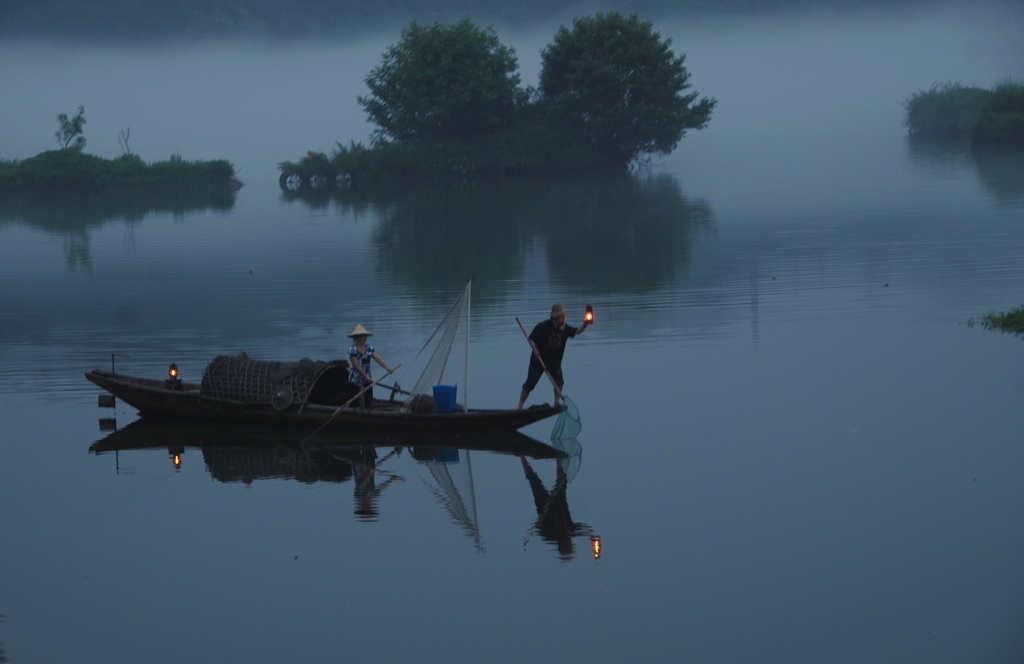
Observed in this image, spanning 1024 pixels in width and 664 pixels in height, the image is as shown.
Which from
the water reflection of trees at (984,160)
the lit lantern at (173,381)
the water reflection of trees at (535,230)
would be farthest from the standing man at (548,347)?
the water reflection of trees at (984,160)

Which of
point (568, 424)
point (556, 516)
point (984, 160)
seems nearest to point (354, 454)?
point (568, 424)

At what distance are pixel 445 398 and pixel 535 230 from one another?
2637 cm

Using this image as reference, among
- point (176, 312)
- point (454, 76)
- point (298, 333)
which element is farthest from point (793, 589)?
point (454, 76)

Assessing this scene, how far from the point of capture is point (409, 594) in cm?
1134

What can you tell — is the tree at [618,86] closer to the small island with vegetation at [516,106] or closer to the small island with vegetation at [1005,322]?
the small island with vegetation at [516,106]

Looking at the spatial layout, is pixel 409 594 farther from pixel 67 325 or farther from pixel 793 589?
pixel 67 325

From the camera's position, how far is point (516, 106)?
2864 inches

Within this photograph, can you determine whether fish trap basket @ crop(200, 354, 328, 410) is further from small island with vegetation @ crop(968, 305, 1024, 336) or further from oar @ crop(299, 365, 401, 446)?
small island with vegetation @ crop(968, 305, 1024, 336)

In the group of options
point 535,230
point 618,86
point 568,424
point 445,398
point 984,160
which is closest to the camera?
point 568,424

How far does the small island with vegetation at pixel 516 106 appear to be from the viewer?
226ft

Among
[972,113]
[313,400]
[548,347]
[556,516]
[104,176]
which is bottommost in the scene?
[556,516]

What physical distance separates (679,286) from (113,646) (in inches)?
752

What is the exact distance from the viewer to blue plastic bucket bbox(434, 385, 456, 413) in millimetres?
16172

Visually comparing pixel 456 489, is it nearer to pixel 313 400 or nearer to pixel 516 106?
pixel 313 400
